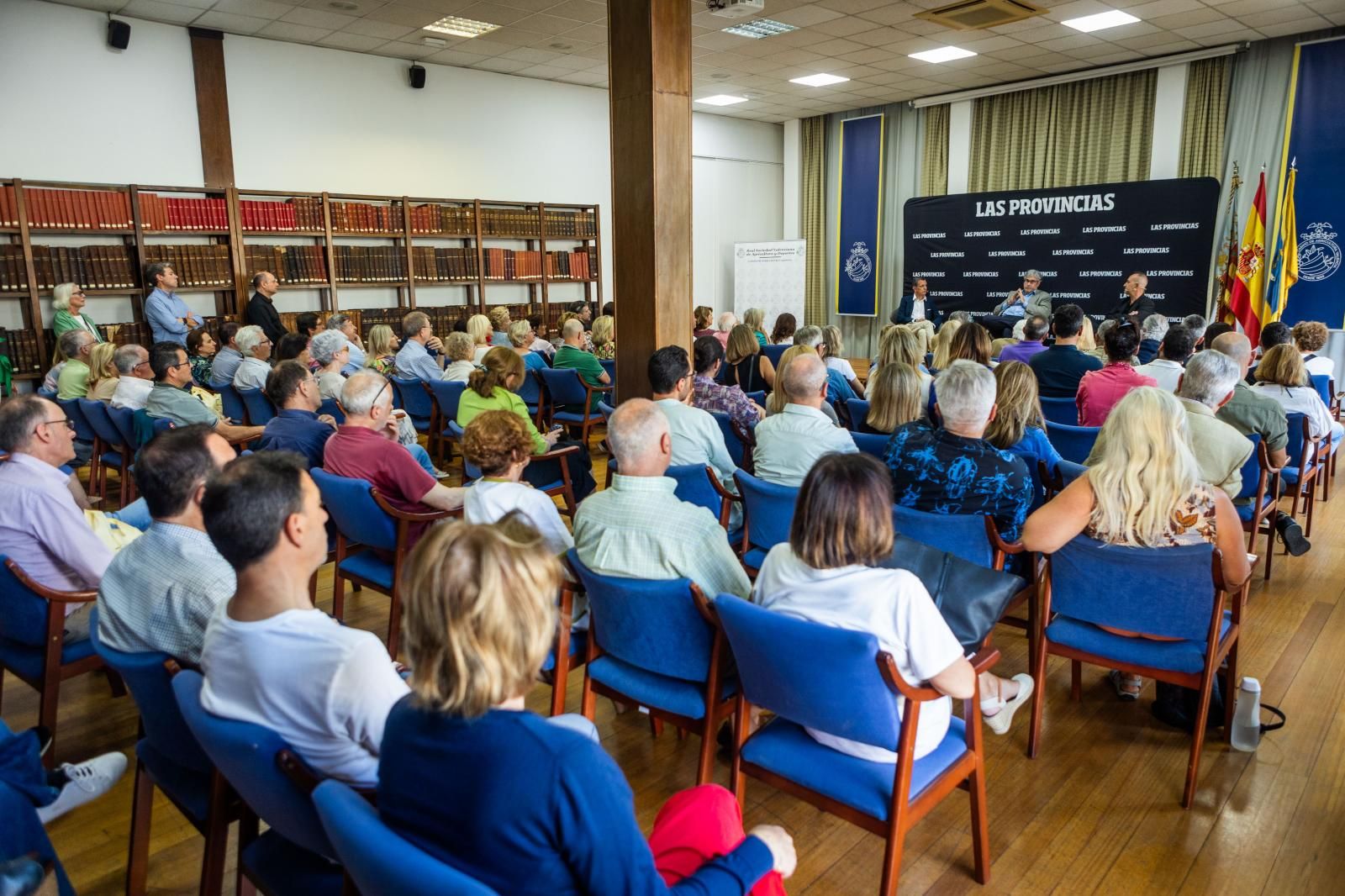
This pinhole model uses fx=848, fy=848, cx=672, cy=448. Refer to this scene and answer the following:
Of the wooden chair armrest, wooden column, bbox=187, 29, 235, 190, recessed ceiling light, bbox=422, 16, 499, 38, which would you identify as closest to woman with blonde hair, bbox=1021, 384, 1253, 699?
the wooden chair armrest

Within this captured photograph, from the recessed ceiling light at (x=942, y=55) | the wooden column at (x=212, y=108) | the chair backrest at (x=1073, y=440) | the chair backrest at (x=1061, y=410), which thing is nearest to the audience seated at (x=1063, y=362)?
the chair backrest at (x=1061, y=410)

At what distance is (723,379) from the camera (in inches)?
258

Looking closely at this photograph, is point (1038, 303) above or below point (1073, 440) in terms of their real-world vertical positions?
above

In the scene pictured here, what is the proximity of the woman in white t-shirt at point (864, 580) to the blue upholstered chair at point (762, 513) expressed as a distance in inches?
43.6

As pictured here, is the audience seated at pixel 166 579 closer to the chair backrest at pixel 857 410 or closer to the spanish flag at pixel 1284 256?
the chair backrest at pixel 857 410

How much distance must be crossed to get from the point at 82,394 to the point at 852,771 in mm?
5827

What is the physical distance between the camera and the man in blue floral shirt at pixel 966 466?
2.77 metres

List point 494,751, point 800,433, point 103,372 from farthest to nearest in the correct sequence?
point 103,372, point 800,433, point 494,751

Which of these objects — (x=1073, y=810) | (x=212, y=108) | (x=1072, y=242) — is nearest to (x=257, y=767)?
(x=1073, y=810)

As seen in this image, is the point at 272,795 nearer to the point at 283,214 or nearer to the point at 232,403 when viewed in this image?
the point at 232,403

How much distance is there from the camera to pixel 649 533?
2.19 m

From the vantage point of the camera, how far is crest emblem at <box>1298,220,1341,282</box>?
336 inches

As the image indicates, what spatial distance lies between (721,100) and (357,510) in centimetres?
981

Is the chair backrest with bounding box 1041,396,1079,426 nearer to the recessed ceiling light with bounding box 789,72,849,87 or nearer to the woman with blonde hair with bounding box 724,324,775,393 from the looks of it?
the woman with blonde hair with bounding box 724,324,775,393
